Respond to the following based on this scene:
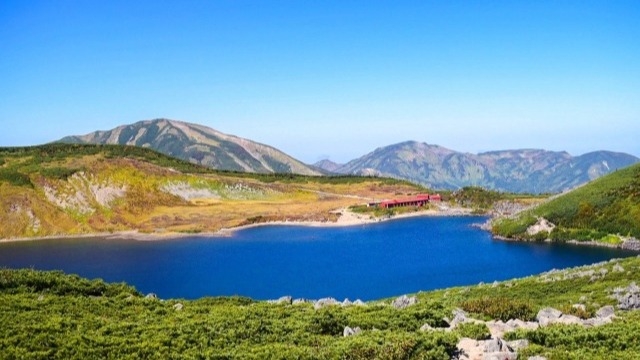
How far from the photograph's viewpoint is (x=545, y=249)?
81625 millimetres

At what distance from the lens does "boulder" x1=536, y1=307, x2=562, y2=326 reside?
21.5 metres

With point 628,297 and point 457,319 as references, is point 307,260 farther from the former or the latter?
point 457,319

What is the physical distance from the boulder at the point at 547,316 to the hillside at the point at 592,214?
65.9 meters

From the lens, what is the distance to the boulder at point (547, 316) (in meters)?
21.5

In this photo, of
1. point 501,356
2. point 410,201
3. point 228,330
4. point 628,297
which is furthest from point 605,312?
point 410,201

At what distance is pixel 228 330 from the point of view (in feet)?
61.0

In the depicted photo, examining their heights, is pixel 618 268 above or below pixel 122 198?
below

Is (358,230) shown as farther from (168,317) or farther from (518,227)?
(168,317)

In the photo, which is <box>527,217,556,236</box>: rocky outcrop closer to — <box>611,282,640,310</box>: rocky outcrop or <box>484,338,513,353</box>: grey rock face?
<box>611,282,640,310</box>: rocky outcrop

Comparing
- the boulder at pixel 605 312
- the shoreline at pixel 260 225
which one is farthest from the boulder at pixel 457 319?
the shoreline at pixel 260 225

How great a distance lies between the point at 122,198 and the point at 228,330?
122 m

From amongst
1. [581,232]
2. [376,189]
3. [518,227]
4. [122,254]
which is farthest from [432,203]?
[122,254]

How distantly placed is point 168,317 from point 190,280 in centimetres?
4785

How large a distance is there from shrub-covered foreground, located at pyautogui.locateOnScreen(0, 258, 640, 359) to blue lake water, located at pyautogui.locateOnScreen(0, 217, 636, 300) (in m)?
32.8
